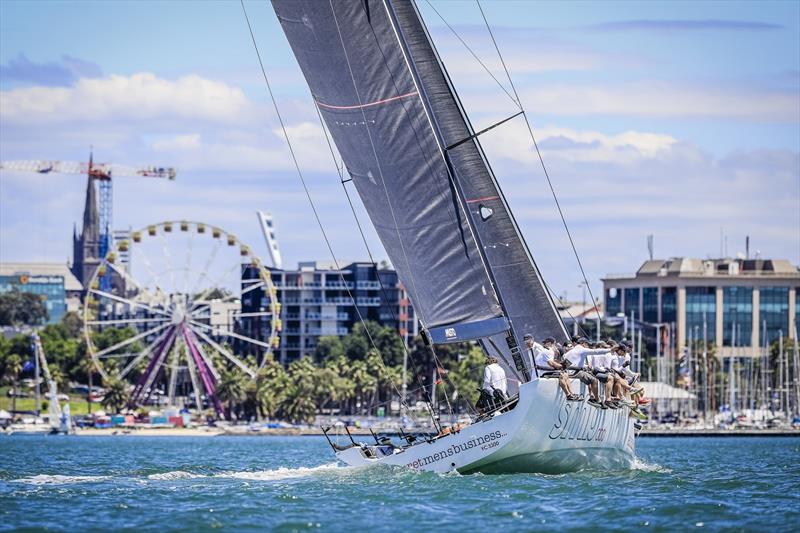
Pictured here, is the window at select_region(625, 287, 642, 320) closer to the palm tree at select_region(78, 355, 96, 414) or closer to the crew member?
the palm tree at select_region(78, 355, 96, 414)

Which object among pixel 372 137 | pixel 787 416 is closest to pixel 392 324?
pixel 787 416

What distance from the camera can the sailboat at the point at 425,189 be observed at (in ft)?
116

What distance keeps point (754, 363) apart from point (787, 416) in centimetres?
2256

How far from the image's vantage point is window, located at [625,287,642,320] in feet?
613

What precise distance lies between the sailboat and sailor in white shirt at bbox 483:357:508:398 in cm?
96

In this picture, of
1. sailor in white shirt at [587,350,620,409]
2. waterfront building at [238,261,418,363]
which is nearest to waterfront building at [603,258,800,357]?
waterfront building at [238,261,418,363]

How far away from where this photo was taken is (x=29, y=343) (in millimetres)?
174250

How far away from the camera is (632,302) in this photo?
188m

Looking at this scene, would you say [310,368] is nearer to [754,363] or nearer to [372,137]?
[754,363]

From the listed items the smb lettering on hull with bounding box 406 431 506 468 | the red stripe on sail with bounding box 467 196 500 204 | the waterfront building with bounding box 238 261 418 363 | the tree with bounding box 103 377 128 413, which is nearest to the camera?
the smb lettering on hull with bounding box 406 431 506 468

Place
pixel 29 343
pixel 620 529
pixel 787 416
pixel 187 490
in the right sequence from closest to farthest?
pixel 620 529
pixel 187 490
pixel 787 416
pixel 29 343

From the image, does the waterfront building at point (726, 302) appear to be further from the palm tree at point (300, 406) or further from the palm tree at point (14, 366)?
the palm tree at point (14, 366)

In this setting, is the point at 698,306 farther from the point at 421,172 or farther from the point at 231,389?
the point at 421,172

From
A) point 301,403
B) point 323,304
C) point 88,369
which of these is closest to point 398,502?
A: point 301,403
